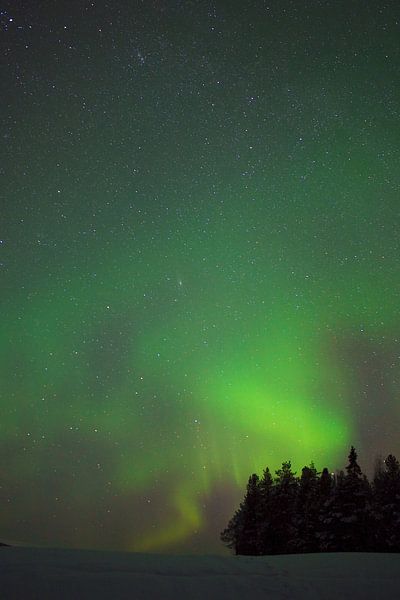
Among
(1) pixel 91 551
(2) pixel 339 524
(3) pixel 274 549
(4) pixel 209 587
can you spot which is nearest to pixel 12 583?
(4) pixel 209 587

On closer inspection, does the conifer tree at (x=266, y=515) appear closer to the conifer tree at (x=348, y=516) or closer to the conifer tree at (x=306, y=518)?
the conifer tree at (x=306, y=518)

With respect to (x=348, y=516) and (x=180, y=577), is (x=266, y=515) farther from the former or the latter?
(x=180, y=577)

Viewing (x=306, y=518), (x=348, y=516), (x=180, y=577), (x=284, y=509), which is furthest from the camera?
(x=284, y=509)

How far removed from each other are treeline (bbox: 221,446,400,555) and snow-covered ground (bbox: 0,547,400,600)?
13.1 m

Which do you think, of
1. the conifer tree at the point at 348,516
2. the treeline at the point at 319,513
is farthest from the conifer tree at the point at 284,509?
the conifer tree at the point at 348,516

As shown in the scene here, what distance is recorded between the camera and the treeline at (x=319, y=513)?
26125 millimetres

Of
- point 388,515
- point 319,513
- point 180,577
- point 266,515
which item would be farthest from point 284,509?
point 180,577

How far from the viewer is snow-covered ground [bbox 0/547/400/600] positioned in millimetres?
9164

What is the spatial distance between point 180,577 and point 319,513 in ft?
66.7

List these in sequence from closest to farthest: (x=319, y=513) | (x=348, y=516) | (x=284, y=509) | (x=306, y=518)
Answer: (x=348, y=516), (x=319, y=513), (x=306, y=518), (x=284, y=509)

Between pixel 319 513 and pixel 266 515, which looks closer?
pixel 319 513

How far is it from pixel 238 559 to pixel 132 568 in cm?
393

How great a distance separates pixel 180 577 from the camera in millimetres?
10719

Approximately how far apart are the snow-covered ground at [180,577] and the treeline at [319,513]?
1312 centimetres
